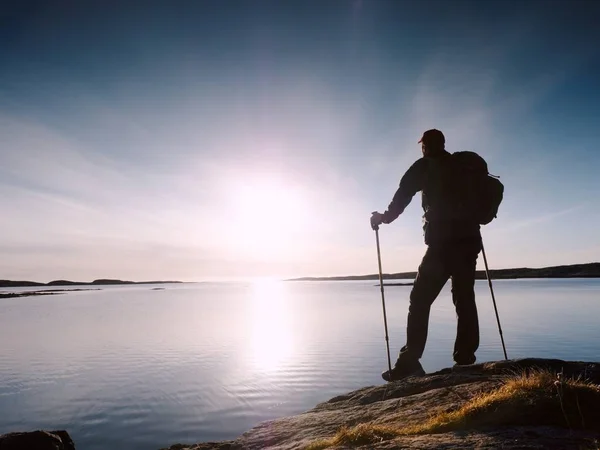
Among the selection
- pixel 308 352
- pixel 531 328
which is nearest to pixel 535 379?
pixel 308 352

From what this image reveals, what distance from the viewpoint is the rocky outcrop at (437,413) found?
3.48m

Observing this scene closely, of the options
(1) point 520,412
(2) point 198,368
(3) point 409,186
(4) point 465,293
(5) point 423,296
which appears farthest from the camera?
(2) point 198,368

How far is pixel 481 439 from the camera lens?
138 inches

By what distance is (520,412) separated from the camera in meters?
3.89

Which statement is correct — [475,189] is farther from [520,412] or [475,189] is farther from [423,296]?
[520,412]

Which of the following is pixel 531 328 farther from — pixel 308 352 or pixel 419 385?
pixel 419 385

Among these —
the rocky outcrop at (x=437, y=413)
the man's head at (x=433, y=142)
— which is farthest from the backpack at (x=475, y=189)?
the rocky outcrop at (x=437, y=413)

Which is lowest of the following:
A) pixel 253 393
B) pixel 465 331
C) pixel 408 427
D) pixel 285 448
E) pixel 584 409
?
pixel 253 393

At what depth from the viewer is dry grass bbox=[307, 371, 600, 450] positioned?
376 centimetres

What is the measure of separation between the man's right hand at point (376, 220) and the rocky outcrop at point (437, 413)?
3.22 meters

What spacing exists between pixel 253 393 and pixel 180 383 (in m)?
3.37

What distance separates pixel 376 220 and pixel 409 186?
1195 mm

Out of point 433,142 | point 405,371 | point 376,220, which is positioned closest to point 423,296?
point 405,371

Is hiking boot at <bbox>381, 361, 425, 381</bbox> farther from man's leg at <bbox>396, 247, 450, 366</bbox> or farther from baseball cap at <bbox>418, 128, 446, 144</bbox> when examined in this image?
baseball cap at <bbox>418, 128, 446, 144</bbox>
